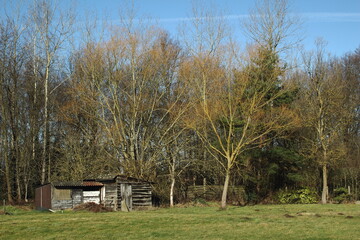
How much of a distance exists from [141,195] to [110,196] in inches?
89.1

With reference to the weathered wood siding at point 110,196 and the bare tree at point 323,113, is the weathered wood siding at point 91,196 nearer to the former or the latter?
the weathered wood siding at point 110,196

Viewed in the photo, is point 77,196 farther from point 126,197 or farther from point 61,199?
point 126,197

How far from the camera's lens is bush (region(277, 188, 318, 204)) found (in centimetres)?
3681

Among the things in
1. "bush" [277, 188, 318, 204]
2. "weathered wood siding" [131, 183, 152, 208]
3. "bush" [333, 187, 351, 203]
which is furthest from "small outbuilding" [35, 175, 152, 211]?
"bush" [333, 187, 351, 203]

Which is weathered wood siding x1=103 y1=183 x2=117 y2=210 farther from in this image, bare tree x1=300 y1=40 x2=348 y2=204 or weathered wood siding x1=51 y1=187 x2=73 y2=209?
bare tree x1=300 y1=40 x2=348 y2=204

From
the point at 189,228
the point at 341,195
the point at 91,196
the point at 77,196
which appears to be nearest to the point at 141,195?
the point at 91,196

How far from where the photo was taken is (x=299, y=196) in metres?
36.9

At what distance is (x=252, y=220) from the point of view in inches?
823

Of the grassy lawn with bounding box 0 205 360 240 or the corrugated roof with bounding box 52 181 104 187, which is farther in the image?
the corrugated roof with bounding box 52 181 104 187

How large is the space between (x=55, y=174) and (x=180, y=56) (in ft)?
49.6

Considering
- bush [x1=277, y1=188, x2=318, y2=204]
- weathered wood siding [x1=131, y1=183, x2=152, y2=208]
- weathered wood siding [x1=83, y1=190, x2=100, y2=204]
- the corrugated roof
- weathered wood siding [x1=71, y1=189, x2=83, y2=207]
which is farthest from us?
bush [x1=277, y1=188, x2=318, y2=204]

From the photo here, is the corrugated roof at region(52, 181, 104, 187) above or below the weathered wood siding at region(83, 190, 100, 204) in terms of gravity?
above

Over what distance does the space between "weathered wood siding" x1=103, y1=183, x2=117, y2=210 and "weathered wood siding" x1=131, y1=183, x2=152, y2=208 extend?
1.41 m

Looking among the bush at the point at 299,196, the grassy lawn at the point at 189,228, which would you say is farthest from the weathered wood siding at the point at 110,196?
the bush at the point at 299,196
